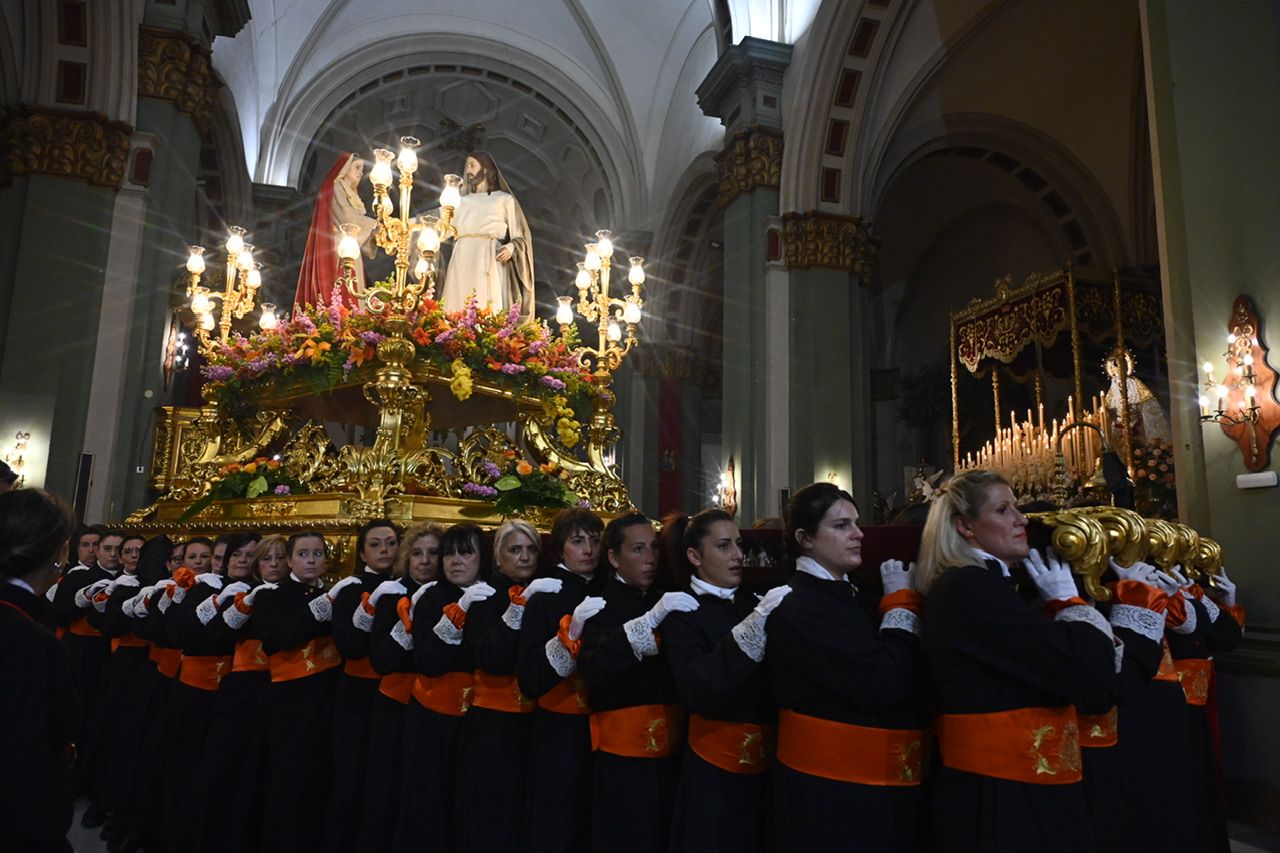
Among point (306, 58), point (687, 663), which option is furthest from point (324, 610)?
point (306, 58)

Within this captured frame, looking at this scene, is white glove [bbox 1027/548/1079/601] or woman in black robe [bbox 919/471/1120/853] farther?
white glove [bbox 1027/548/1079/601]

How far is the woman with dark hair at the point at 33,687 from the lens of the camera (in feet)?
6.70

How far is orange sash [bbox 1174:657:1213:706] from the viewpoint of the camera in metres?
3.65

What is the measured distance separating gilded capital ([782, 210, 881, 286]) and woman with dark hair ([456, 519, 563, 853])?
9.47m

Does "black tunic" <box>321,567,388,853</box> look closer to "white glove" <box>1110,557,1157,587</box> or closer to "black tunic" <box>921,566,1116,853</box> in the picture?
"black tunic" <box>921,566,1116,853</box>

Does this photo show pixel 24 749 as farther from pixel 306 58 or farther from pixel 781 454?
pixel 306 58

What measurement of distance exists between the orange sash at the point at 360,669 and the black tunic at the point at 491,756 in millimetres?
813

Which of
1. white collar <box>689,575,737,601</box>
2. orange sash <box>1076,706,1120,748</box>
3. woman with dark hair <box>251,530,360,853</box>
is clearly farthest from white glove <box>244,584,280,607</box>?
orange sash <box>1076,706,1120,748</box>

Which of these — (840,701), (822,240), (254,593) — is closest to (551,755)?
(840,701)

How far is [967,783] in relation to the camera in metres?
2.36

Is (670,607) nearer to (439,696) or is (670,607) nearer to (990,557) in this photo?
(990,557)

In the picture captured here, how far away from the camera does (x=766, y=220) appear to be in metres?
12.4

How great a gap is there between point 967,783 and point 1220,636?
2.07 m

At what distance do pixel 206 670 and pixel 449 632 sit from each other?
1800 millimetres
